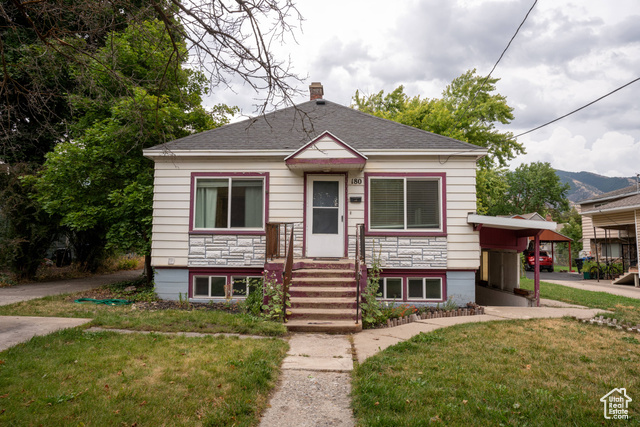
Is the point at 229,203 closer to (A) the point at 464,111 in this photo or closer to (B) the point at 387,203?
(B) the point at 387,203

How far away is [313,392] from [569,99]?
8475mm

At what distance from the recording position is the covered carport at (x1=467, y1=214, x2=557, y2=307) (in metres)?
8.40

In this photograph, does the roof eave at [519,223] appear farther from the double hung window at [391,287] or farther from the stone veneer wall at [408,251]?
the double hung window at [391,287]

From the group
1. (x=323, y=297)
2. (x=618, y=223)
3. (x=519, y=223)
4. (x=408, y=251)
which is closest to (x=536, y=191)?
(x=618, y=223)

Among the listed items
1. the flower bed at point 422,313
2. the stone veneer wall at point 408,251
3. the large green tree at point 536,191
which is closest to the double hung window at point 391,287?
the stone veneer wall at point 408,251

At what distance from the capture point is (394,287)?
9.20 metres

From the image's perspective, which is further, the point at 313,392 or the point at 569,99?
the point at 569,99

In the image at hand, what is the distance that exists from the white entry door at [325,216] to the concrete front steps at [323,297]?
866mm

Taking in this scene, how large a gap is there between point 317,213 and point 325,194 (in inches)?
19.6

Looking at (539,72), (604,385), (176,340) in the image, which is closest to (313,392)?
(176,340)

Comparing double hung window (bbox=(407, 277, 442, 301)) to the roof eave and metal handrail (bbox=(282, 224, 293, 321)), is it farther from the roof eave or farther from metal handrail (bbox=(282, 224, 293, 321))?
metal handrail (bbox=(282, 224, 293, 321))

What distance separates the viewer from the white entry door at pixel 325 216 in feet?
30.1

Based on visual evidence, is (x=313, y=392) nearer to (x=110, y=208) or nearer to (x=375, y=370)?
(x=375, y=370)

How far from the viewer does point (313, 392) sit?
12.8ft
